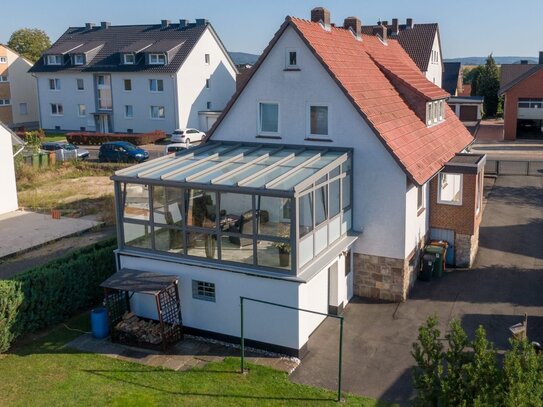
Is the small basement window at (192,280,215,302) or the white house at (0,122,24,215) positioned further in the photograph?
the white house at (0,122,24,215)

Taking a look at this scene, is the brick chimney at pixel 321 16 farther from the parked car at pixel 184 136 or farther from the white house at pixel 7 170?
the parked car at pixel 184 136

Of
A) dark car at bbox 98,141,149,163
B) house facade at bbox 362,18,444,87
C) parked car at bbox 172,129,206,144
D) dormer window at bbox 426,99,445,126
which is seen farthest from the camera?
parked car at bbox 172,129,206,144

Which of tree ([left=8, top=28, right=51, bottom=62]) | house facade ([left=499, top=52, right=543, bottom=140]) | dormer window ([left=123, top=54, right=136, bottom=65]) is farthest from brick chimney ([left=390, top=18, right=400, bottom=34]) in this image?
tree ([left=8, top=28, right=51, bottom=62])

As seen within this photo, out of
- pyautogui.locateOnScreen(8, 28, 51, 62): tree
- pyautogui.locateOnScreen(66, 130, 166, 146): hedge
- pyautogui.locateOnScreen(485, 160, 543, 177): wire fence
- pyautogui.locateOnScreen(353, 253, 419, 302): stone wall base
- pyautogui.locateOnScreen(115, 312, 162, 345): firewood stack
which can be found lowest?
pyautogui.locateOnScreen(115, 312, 162, 345): firewood stack

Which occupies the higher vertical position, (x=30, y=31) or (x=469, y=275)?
(x=30, y=31)

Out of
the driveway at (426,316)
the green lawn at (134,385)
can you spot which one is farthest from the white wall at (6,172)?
the driveway at (426,316)

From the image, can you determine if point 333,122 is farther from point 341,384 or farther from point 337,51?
point 341,384

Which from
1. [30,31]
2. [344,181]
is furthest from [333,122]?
[30,31]

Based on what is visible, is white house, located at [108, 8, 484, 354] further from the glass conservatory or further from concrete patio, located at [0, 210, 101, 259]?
concrete patio, located at [0, 210, 101, 259]
